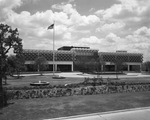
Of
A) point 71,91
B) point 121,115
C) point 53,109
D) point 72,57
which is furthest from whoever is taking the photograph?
point 72,57

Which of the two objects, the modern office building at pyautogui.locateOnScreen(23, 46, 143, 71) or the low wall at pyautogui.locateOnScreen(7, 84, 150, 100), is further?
the modern office building at pyautogui.locateOnScreen(23, 46, 143, 71)

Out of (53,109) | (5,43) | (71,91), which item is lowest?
(53,109)

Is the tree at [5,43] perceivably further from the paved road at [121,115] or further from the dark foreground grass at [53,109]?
the paved road at [121,115]

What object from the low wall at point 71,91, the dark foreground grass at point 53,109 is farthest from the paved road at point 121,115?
the low wall at point 71,91

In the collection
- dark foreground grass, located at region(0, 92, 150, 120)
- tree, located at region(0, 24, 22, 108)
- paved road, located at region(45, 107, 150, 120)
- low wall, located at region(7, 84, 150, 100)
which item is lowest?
paved road, located at region(45, 107, 150, 120)

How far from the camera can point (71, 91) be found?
13938mm

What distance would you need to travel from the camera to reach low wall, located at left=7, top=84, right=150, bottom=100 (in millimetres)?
12516

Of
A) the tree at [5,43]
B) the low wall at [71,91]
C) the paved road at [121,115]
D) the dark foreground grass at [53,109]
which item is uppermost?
the tree at [5,43]

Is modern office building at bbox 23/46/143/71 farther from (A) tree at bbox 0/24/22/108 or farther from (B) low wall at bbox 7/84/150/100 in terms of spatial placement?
(A) tree at bbox 0/24/22/108

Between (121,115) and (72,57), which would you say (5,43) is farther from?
(72,57)

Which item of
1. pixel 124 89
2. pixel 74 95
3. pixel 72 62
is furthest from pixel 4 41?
pixel 72 62

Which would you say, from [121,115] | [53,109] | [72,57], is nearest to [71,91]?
[53,109]

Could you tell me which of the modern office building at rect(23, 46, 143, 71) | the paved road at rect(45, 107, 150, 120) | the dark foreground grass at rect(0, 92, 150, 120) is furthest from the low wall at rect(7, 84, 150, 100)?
the modern office building at rect(23, 46, 143, 71)

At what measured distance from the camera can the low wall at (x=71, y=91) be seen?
41.1 feet
